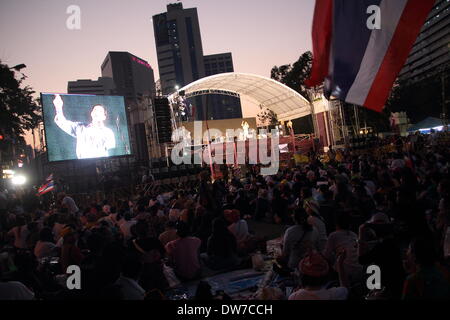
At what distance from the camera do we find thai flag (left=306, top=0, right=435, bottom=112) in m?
3.17

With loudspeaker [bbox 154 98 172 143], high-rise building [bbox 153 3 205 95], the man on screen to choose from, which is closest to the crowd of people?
the man on screen

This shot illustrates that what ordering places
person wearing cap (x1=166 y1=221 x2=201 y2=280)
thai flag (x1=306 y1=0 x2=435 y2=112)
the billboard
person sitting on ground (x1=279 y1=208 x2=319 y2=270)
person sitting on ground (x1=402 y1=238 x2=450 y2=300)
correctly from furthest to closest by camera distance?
the billboard → person wearing cap (x1=166 y1=221 x2=201 y2=280) → person sitting on ground (x1=279 y1=208 x2=319 y2=270) → thai flag (x1=306 y1=0 x2=435 y2=112) → person sitting on ground (x1=402 y1=238 x2=450 y2=300)

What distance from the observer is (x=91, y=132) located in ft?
67.3

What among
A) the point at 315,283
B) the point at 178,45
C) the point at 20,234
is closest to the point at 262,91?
the point at 20,234

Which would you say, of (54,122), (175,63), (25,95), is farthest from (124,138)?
(175,63)

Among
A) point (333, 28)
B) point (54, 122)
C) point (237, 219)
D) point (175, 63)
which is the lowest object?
point (237, 219)

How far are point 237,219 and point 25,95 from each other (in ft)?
71.3

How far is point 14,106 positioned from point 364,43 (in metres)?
22.9

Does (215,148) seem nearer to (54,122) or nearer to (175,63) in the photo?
(54,122)

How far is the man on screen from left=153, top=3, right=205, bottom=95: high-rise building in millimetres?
94993

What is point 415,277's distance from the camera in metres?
2.78

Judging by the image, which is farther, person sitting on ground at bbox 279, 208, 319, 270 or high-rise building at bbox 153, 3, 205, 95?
high-rise building at bbox 153, 3, 205, 95

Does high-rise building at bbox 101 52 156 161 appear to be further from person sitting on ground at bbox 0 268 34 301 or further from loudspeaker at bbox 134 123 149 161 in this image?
person sitting on ground at bbox 0 268 34 301

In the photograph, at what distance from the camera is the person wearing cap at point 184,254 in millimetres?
6059
